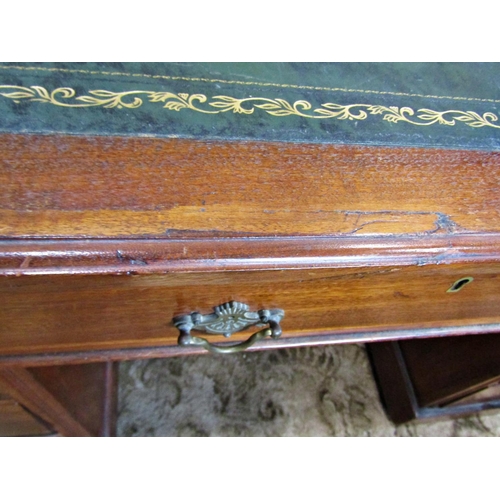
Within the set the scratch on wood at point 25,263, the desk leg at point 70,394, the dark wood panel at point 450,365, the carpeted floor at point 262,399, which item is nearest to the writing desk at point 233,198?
the scratch on wood at point 25,263

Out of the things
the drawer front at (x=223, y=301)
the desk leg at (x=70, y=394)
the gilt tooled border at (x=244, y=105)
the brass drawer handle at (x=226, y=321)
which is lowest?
the brass drawer handle at (x=226, y=321)

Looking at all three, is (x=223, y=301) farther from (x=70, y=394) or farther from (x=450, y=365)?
(x=450, y=365)

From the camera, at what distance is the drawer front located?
40 cm

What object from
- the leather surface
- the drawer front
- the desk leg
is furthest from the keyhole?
the desk leg

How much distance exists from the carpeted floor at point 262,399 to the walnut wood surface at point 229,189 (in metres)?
0.70

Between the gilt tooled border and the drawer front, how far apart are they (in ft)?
0.56

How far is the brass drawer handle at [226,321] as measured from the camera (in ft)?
1.49

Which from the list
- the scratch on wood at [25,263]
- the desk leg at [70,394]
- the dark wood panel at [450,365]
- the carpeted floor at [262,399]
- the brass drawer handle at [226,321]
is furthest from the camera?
the carpeted floor at [262,399]

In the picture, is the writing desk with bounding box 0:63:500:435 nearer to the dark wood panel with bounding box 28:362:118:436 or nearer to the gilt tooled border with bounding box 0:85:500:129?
the gilt tooled border with bounding box 0:85:500:129

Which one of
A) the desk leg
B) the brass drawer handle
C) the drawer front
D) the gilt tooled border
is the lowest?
the brass drawer handle

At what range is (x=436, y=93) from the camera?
1.70 feet

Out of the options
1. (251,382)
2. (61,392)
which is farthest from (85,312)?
(251,382)

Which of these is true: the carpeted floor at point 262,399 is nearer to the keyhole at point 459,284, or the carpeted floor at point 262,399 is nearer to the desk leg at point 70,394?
the desk leg at point 70,394

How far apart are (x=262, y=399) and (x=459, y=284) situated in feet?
2.10
